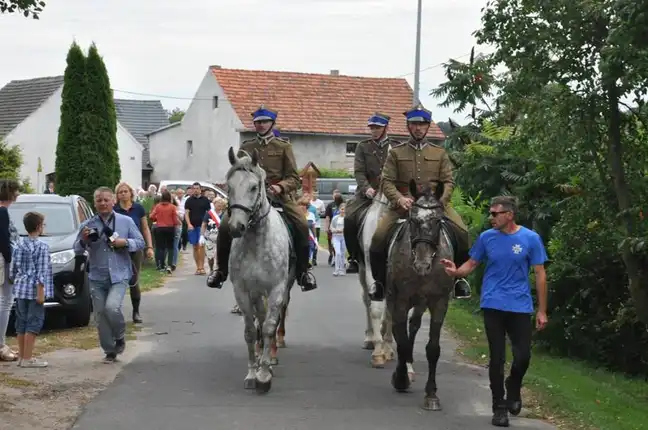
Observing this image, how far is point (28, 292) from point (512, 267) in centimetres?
578

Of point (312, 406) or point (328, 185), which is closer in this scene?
point (312, 406)

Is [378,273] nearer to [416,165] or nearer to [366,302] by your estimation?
[416,165]

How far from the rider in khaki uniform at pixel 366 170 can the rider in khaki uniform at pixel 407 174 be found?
1.46 metres

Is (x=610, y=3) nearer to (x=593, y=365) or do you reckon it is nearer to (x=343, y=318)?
(x=593, y=365)

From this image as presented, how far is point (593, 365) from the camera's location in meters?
14.7

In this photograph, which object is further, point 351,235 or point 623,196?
point 351,235

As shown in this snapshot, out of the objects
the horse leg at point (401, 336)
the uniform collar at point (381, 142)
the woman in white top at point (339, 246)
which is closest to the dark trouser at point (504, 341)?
the horse leg at point (401, 336)

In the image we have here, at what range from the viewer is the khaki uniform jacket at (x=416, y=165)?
1186 centimetres

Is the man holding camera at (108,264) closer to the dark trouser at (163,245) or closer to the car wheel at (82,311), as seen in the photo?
the car wheel at (82,311)

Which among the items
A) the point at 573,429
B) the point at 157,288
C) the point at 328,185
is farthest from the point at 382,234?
the point at 328,185

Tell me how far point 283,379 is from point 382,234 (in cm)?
191

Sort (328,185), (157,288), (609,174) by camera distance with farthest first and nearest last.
Answer: (328,185) → (157,288) → (609,174)

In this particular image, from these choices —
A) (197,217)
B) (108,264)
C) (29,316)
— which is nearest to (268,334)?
(108,264)

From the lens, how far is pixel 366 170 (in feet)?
45.3
